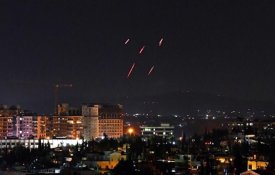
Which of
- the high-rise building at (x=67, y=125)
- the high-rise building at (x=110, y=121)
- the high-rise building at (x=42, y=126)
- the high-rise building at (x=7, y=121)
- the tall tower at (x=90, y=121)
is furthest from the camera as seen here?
the high-rise building at (x=110, y=121)

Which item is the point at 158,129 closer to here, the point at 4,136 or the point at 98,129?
the point at 98,129

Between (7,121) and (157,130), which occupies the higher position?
(7,121)

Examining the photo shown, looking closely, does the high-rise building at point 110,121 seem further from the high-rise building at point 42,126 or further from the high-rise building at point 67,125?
the high-rise building at point 42,126

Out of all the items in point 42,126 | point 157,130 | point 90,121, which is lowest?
point 157,130

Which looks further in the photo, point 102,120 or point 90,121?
point 102,120

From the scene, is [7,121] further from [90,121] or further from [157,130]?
[157,130]

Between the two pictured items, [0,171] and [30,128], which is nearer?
[0,171]

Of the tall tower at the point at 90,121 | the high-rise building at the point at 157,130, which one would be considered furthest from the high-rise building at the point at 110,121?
the high-rise building at the point at 157,130

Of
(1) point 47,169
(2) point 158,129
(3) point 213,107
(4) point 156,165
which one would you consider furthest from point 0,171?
(3) point 213,107

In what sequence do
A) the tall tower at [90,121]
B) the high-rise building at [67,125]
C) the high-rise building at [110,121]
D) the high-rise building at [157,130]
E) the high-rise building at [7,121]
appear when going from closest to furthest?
the high-rise building at [67,125], the tall tower at [90,121], the high-rise building at [7,121], the high-rise building at [157,130], the high-rise building at [110,121]

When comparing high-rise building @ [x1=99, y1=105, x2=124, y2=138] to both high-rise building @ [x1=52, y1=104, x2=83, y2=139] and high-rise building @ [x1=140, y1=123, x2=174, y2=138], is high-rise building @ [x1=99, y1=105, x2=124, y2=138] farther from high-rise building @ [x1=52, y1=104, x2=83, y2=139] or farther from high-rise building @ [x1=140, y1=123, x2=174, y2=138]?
high-rise building @ [x1=140, y1=123, x2=174, y2=138]

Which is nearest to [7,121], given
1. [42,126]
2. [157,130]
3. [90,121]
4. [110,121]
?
[42,126]
